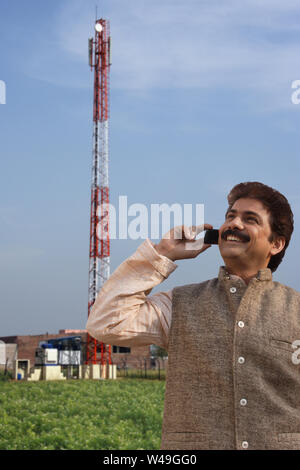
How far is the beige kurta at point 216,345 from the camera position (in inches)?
77.5

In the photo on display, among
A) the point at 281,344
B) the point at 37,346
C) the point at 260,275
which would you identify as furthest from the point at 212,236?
the point at 37,346

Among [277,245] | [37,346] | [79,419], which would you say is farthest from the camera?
[37,346]

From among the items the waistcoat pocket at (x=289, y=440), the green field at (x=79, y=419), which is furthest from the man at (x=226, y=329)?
the green field at (x=79, y=419)

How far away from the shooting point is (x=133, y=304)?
7.00 ft

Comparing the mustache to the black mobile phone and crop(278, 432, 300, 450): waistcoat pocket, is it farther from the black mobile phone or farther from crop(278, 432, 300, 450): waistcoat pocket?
crop(278, 432, 300, 450): waistcoat pocket

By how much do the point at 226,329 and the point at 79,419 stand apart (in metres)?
8.74

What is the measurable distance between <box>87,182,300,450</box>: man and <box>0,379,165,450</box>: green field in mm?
6888

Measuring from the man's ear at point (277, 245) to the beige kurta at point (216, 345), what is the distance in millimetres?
137

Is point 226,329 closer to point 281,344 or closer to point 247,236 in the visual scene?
point 281,344

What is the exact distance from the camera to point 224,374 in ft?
6.61

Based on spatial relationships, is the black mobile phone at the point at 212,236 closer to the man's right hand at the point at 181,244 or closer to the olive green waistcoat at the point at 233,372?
the man's right hand at the point at 181,244
